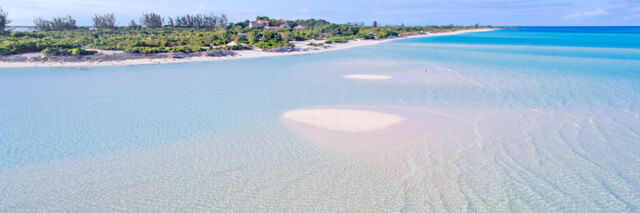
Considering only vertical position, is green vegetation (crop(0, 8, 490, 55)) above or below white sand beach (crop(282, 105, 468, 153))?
above

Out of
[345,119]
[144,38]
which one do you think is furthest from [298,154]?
[144,38]

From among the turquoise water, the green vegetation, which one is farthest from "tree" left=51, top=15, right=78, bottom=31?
the turquoise water

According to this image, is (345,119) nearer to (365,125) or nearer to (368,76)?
(365,125)

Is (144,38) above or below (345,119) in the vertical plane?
above

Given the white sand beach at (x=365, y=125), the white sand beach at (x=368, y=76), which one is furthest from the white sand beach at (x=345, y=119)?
the white sand beach at (x=368, y=76)

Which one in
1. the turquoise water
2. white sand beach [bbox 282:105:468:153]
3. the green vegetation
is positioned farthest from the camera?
the green vegetation

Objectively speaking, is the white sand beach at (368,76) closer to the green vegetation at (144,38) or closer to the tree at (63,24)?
the green vegetation at (144,38)

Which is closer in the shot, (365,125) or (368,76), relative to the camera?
(365,125)

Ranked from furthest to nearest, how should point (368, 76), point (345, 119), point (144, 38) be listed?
point (144, 38)
point (368, 76)
point (345, 119)

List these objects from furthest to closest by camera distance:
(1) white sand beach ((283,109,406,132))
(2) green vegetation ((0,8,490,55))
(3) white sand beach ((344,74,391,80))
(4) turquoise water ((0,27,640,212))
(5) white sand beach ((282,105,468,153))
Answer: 1. (2) green vegetation ((0,8,490,55))
2. (3) white sand beach ((344,74,391,80))
3. (1) white sand beach ((283,109,406,132))
4. (5) white sand beach ((282,105,468,153))
5. (4) turquoise water ((0,27,640,212))

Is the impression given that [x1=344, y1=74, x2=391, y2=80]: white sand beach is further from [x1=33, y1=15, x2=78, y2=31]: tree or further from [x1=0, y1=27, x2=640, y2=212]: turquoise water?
[x1=33, y1=15, x2=78, y2=31]: tree
